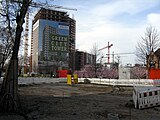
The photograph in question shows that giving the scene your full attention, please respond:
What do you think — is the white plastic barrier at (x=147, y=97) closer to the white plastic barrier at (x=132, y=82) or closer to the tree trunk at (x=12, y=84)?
the tree trunk at (x=12, y=84)

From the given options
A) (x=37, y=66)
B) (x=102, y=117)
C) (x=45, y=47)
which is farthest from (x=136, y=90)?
(x=37, y=66)

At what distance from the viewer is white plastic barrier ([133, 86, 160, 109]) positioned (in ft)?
43.4

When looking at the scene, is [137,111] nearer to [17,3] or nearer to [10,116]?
[10,116]

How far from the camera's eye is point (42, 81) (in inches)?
1994

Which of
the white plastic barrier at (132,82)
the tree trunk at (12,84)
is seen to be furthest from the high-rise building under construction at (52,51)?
the tree trunk at (12,84)

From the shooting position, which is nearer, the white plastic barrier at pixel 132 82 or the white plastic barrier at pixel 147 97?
the white plastic barrier at pixel 147 97

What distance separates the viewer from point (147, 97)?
13344 mm

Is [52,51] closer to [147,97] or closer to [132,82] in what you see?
[132,82]

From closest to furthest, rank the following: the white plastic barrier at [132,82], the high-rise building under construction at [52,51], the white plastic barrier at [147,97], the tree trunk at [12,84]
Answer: the tree trunk at [12,84], the white plastic barrier at [147,97], the white plastic barrier at [132,82], the high-rise building under construction at [52,51]

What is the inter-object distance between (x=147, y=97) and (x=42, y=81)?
128ft

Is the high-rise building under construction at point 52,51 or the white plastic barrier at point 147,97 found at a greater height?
the high-rise building under construction at point 52,51

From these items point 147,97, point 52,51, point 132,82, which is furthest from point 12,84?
point 52,51

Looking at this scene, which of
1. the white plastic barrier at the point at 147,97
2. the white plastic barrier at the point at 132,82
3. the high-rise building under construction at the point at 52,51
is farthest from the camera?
the high-rise building under construction at the point at 52,51

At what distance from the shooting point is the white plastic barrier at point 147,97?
13242mm
